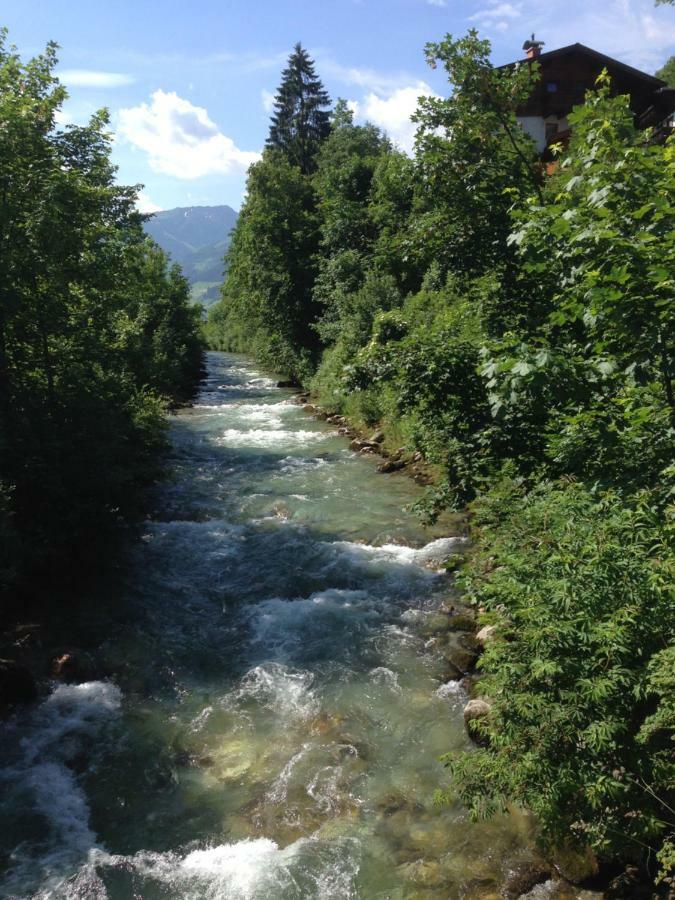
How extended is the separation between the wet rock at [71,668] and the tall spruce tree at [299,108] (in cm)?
6161

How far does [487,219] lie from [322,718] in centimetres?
776

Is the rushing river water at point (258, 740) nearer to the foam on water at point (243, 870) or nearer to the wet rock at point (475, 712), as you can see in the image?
the foam on water at point (243, 870)

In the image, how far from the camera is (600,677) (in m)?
4.26

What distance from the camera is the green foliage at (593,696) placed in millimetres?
4168

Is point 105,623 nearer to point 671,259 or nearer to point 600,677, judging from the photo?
point 600,677

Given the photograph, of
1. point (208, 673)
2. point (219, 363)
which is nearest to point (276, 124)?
point (219, 363)

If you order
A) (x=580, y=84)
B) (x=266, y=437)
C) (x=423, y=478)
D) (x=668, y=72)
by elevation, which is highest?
(x=668, y=72)

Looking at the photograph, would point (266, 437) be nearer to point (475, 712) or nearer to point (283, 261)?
point (475, 712)

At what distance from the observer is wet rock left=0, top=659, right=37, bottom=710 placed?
7746 millimetres

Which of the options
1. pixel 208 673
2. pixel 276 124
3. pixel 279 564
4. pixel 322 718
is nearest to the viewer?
pixel 322 718

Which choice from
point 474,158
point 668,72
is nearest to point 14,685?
point 474,158

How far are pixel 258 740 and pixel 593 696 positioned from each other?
182 inches

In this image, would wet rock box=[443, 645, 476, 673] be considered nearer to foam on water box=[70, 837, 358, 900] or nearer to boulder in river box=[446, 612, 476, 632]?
boulder in river box=[446, 612, 476, 632]

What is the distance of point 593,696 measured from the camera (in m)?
4.13
